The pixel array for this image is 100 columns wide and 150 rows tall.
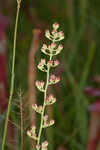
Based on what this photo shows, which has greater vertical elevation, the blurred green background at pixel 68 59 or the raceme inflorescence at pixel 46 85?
the raceme inflorescence at pixel 46 85

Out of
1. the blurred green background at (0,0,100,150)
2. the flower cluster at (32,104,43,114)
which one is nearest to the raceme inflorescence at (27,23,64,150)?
the flower cluster at (32,104,43,114)

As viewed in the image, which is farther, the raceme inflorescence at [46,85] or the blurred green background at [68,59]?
the blurred green background at [68,59]

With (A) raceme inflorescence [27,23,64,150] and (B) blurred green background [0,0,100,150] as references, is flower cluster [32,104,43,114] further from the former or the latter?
(B) blurred green background [0,0,100,150]

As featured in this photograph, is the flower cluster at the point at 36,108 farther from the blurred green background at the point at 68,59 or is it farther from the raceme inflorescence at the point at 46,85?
the blurred green background at the point at 68,59

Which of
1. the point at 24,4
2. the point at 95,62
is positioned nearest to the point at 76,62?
the point at 95,62

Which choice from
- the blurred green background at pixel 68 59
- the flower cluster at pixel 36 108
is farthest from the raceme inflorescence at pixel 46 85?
the blurred green background at pixel 68 59

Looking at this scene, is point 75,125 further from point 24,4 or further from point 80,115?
point 24,4

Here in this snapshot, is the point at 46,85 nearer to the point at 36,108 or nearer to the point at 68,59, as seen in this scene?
the point at 36,108

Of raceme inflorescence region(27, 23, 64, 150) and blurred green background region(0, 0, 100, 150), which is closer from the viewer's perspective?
raceme inflorescence region(27, 23, 64, 150)
